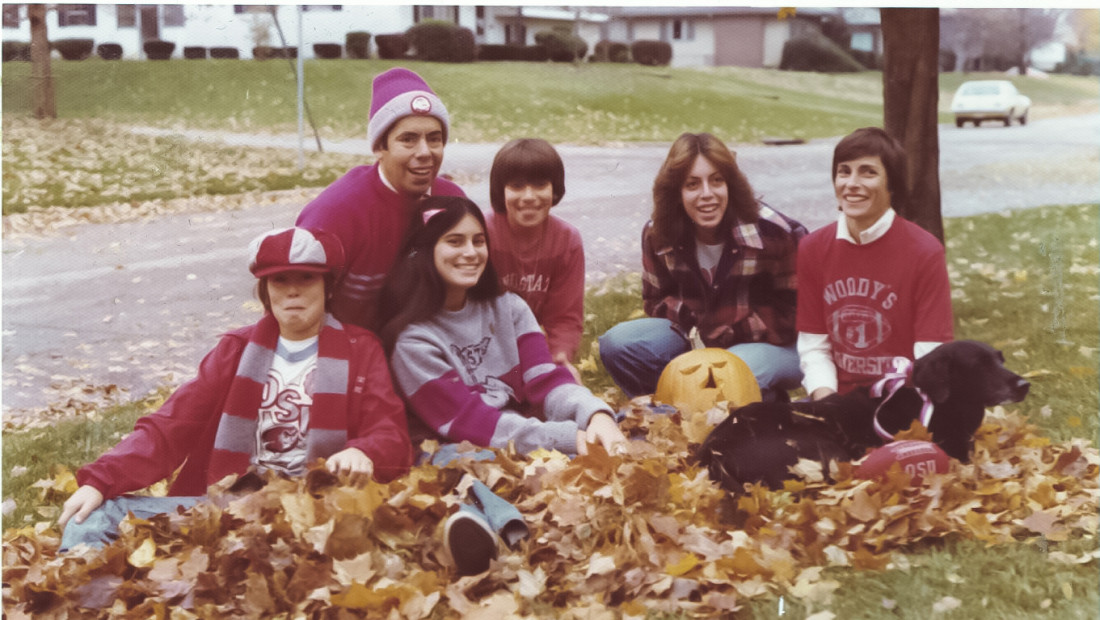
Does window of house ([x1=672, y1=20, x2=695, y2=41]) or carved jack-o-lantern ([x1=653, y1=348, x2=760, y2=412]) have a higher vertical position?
window of house ([x1=672, y1=20, x2=695, y2=41])

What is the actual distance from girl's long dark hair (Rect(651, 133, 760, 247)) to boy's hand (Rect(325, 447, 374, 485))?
6.50 ft

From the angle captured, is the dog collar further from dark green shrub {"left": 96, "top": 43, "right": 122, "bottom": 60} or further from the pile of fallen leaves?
dark green shrub {"left": 96, "top": 43, "right": 122, "bottom": 60}

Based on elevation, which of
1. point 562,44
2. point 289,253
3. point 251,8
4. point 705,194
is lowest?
point 289,253

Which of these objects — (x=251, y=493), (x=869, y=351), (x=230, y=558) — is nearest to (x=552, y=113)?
(x=869, y=351)

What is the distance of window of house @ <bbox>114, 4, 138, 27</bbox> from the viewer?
166 inches

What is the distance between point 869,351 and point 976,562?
49.7 inches

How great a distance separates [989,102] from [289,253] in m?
4.30

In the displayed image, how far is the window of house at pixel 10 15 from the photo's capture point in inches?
162

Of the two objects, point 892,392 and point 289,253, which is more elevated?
point 289,253

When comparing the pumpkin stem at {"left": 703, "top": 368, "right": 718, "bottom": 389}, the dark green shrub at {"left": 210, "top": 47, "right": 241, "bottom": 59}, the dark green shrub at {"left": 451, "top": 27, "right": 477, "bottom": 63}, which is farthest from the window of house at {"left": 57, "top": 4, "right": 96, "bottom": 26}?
the pumpkin stem at {"left": 703, "top": 368, "right": 718, "bottom": 389}

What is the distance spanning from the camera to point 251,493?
3588 millimetres

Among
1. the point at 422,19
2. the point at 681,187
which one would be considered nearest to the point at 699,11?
the point at 681,187

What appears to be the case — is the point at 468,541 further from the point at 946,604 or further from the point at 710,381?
the point at 710,381

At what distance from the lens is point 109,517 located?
3.48m
